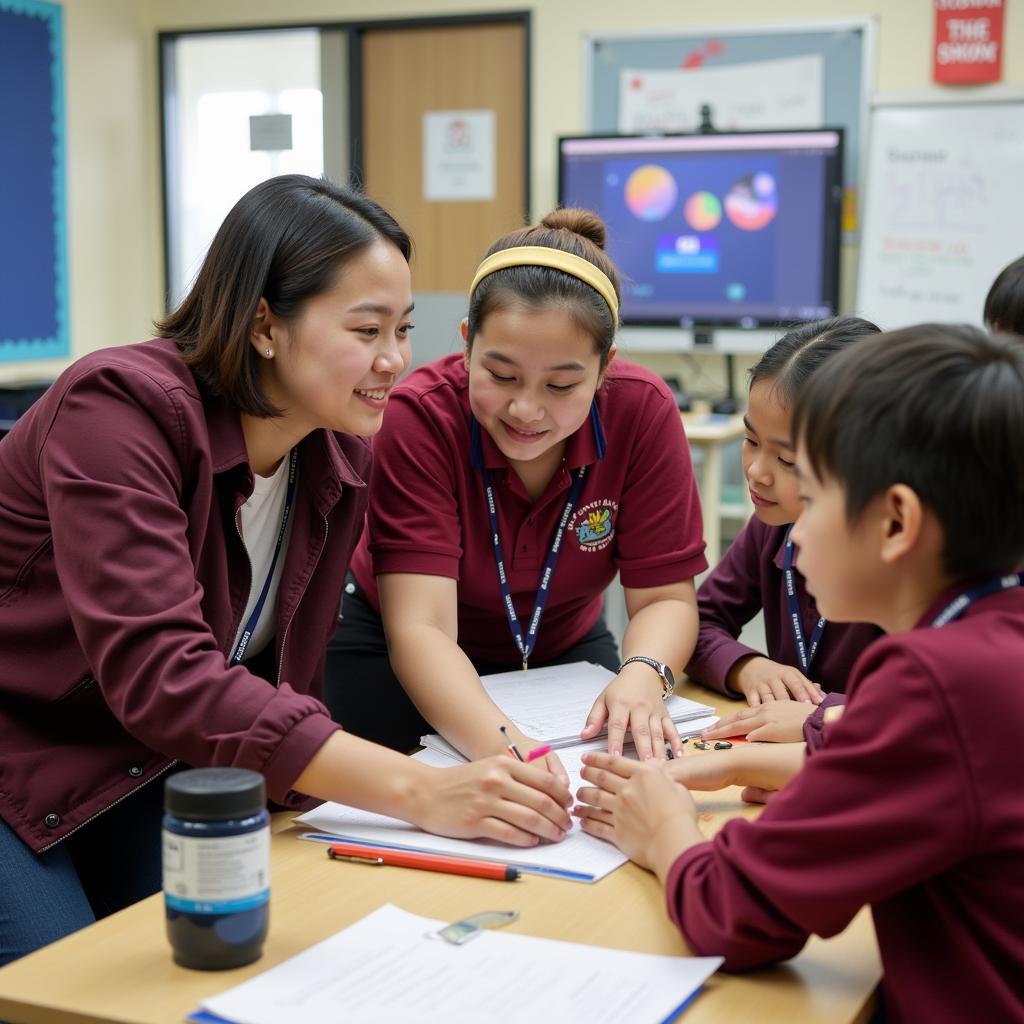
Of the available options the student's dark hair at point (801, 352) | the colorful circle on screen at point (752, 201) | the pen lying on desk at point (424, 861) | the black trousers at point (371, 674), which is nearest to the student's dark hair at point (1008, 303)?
the student's dark hair at point (801, 352)

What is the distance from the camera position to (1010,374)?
937mm

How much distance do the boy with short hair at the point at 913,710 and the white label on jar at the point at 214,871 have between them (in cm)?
34

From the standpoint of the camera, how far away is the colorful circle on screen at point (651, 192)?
5121 mm

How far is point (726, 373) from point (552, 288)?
374 centimetres

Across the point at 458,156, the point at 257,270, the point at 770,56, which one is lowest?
the point at 257,270

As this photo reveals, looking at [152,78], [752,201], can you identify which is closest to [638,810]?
[752,201]

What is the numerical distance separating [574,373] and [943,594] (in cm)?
81

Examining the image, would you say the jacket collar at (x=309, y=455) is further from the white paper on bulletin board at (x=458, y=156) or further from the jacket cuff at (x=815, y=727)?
the white paper on bulletin board at (x=458, y=156)

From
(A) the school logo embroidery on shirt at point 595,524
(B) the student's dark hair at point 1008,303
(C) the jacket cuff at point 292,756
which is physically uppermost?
(B) the student's dark hair at point 1008,303

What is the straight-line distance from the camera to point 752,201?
5035mm

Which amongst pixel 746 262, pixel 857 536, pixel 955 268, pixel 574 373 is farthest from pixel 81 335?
pixel 857 536

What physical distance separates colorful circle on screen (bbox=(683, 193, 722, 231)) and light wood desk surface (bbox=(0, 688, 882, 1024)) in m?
4.24

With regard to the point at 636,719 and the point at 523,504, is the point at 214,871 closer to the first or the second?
the point at 636,719

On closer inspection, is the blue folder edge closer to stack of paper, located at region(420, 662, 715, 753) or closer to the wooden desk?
stack of paper, located at region(420, 662, 715, 753)
